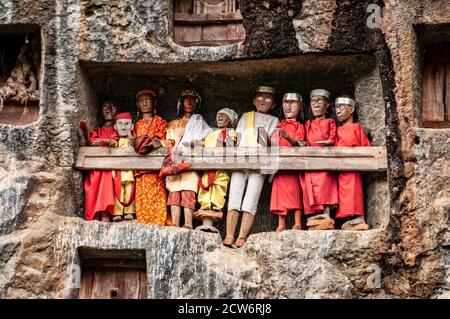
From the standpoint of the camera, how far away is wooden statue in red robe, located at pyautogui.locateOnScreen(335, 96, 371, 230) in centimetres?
1006

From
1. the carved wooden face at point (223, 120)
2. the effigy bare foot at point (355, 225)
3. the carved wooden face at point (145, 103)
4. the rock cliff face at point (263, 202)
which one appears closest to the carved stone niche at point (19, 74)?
the rock cliff face at point (263, 202)

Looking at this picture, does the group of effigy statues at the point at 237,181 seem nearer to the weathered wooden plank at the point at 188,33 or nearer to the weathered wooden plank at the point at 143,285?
the weathered wooden plank at the point at 143,285

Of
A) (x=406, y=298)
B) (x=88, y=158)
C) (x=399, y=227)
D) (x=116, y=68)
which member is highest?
(x=116, y=68)

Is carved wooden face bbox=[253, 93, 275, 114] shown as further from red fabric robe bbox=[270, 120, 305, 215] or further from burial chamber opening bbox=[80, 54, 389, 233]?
red fabric robe bbox=[270, 120, 305, 215]

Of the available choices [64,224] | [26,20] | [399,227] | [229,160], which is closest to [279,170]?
[229,160]

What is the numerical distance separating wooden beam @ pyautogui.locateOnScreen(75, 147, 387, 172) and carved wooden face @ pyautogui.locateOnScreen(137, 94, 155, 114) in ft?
1.86

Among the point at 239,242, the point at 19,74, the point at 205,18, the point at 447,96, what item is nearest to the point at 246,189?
the point at 239,242

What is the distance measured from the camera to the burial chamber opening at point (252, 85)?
10391 mm

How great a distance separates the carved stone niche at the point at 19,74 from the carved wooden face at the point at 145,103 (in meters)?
0.98

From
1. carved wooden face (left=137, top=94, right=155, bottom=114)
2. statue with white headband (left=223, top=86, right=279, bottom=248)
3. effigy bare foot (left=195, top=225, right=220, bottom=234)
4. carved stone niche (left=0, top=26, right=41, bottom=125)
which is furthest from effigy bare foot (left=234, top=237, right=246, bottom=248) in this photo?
carved stone niche (left=0, top=26, right=41, bottom=125)

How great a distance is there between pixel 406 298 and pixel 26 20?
4.31 m

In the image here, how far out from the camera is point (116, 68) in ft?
35.3

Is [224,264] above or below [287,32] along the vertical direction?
below

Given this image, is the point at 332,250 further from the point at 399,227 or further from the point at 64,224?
the point at 64,224
